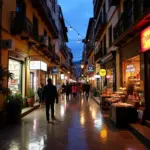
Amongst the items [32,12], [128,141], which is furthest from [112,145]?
[32,12]

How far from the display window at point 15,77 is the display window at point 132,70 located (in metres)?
6.43

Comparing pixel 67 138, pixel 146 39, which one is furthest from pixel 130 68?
pixel 67 138

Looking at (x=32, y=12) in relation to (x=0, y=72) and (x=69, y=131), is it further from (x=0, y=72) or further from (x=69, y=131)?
(x=69, y=131)

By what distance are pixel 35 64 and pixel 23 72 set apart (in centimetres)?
143

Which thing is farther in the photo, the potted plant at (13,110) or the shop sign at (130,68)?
the shop sign at (130,68)

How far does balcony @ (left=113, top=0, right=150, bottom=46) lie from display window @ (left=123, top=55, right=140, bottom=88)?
4.12 ft

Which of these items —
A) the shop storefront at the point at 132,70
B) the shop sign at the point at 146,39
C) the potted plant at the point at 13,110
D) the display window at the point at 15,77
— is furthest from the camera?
the display window at the point at 15,77

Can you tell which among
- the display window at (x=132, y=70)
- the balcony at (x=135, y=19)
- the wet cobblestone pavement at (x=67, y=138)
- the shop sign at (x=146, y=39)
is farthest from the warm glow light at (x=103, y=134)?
the display window at (x=132, y=70)

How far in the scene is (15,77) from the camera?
1404cm

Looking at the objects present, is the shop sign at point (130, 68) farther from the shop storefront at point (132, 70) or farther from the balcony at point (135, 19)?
the balcony at point (135, 19)

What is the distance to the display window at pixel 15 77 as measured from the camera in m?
13.2

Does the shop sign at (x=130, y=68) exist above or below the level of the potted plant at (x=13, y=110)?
above

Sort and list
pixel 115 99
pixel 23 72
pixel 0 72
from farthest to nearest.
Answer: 1. pixel 23 72
2. pixel 115 99
3. pixel 0 72

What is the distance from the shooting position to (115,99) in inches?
512
